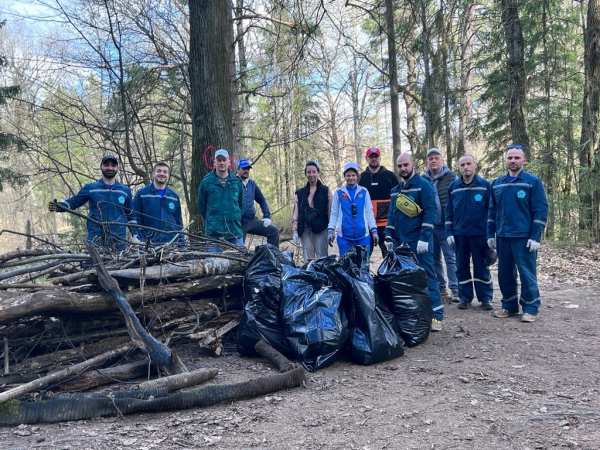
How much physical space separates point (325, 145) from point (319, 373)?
2708cm

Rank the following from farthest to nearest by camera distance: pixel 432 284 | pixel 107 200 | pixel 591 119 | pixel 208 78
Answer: pixel 591 119 < pixel 208 78 < pixel 107 200 < pixel 432 284

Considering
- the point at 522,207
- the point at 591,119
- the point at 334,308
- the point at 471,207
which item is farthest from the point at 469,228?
the point at 591,119

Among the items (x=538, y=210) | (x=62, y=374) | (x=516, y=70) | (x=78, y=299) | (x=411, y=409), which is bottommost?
(x=411, y=409)

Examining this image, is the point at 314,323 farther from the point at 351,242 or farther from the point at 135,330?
the point at 351,242

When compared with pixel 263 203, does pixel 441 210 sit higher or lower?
lower

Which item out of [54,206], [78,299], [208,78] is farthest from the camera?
[208,78]

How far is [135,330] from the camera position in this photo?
350 centimetres

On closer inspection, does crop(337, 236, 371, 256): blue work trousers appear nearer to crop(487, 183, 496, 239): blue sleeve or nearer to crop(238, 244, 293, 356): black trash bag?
crop(238, 244, 293, 356): black trash bag

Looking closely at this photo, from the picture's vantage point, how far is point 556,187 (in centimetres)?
1249

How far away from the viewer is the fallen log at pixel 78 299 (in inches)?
127

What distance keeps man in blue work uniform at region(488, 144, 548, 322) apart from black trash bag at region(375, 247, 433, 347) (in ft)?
4.34

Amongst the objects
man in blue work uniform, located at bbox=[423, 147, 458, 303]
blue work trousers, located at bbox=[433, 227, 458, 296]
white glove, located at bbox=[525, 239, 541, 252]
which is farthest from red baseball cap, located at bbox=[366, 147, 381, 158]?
white glove, located at bbox=[525, 239, 541, 252]

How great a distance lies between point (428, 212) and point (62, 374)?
3.73m

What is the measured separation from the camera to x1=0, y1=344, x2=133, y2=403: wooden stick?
2875 millimetres
